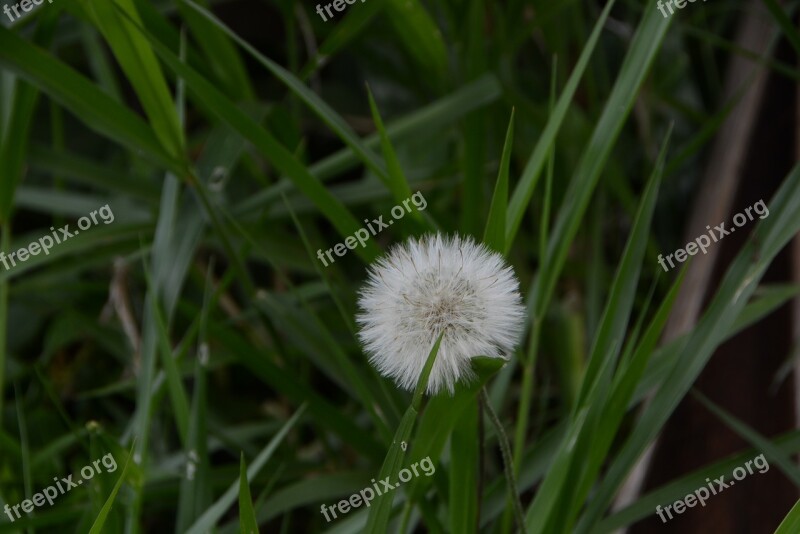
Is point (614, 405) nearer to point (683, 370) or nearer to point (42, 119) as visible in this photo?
point (683, 370)

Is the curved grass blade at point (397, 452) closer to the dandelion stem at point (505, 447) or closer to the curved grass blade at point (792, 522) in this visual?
the dandelion stem at point (505, 447)

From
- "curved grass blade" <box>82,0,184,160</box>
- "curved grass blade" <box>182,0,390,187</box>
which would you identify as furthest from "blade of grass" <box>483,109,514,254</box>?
"curved grass blade" <box>82,0,184,160</box>

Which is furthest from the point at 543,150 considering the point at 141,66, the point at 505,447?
the point at 141,66

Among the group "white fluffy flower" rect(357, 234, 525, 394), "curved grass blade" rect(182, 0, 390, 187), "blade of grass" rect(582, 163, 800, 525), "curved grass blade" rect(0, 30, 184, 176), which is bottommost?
"blade of grass" rect(582, 163, 800, 525)

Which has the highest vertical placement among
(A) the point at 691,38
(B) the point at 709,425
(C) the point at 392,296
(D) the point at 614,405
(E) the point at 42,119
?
(E) the point at 42,119

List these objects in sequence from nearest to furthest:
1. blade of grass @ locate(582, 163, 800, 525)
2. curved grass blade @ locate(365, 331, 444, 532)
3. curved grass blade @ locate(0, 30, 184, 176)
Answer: curved grass blade @ locate(365, 331, 444, 532), blade of grass @ locate(582, 163, 800, 525), curved grass blade @ locate(0, 30, 184, 176)

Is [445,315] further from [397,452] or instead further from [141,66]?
[141,66]

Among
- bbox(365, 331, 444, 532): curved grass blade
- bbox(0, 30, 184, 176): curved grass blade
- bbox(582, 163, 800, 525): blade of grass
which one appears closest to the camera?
bbox(365, 331, 444, 532): curved grass blade

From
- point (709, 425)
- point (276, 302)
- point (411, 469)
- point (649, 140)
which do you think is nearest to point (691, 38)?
point (649, 140)

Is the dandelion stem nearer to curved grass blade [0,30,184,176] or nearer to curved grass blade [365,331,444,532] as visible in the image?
curved grass blade [365,331,444,532]
